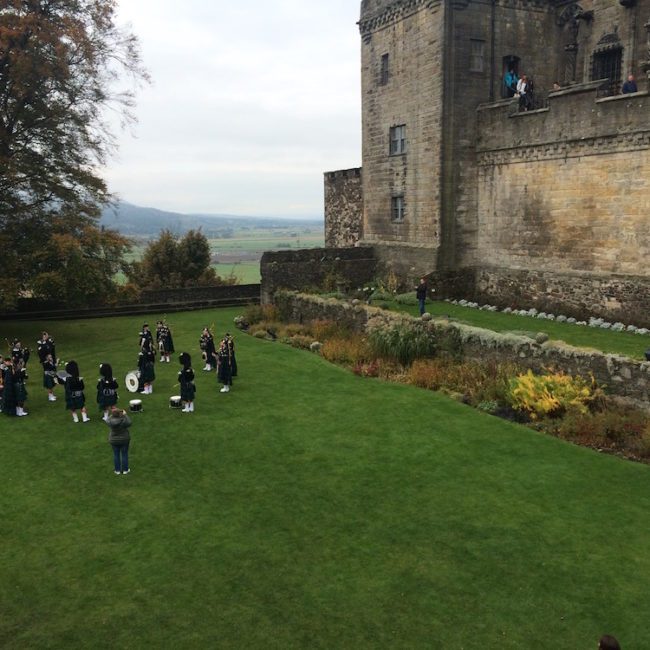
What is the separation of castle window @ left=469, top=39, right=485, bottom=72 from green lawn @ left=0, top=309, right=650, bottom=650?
18.2m

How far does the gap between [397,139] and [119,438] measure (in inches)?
912

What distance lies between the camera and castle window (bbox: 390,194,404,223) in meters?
30.7

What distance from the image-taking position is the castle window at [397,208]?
101 ft

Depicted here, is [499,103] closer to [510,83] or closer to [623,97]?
[510,83]

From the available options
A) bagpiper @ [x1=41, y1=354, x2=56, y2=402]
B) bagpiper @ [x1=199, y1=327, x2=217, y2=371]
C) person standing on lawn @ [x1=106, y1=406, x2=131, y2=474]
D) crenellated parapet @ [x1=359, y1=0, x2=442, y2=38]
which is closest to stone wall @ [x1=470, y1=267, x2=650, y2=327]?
crenellated parapet @ [x1=359, y1=0, x2=442, y2=38]

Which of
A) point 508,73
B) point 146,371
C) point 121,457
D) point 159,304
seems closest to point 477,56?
point 508,73

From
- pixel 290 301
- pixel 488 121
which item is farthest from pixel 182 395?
pixel 488 121

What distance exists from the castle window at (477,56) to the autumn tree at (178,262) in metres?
18.6

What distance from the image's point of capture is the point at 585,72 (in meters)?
27.8

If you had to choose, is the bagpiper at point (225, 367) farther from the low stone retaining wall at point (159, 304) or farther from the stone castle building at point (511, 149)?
the low stone retaining wall at point (159, 304)

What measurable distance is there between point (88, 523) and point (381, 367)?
1045 centimetres

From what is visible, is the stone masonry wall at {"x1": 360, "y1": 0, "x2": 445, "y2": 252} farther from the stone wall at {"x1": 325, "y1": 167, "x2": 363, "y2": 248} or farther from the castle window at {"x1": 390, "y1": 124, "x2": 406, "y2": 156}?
the stone wall at {"x1": 325, "y1": 167, "x2": 363, "y2": 248}

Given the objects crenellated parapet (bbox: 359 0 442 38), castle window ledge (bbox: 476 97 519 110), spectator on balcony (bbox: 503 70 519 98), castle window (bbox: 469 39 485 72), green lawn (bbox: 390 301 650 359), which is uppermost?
crenellated parapet (bbox: 359 0 442 38)

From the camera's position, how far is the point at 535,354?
51.4 ft
